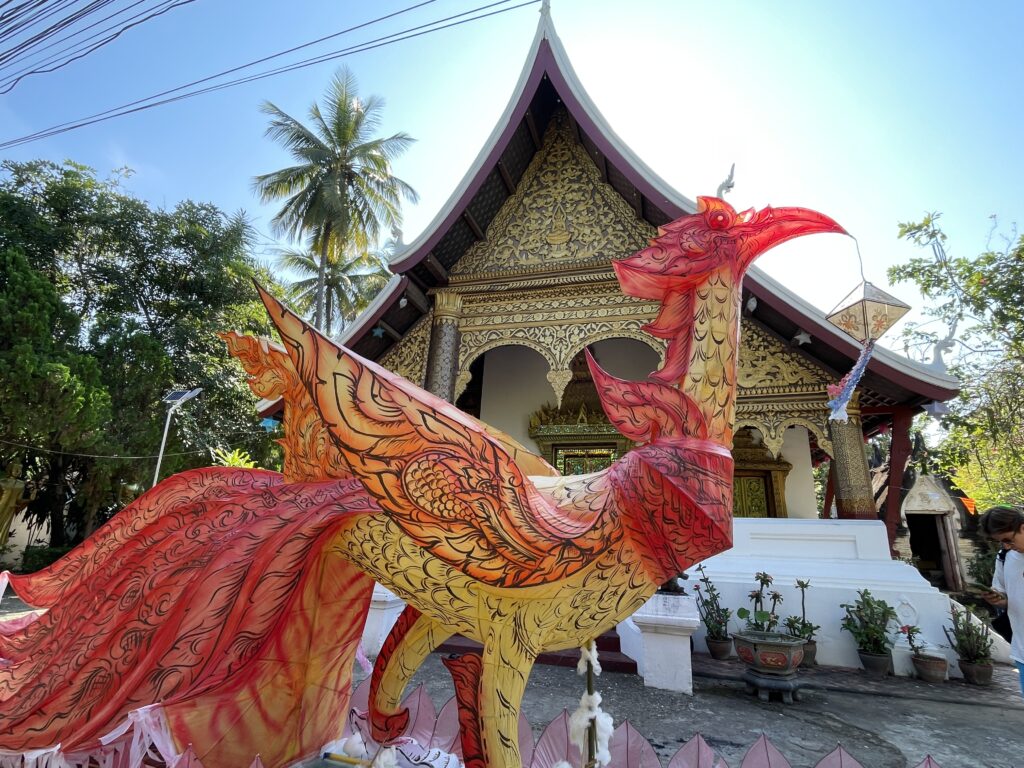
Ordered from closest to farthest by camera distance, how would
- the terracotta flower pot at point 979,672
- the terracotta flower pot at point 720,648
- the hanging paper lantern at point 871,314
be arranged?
the hanging paper lantern at point 871,314, the terracotta flower pot at point 979,672, the terracotta flower pot at point 720,648

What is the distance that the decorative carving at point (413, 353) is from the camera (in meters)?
6.21

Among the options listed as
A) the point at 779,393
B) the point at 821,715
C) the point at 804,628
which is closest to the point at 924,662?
the point at 804,628

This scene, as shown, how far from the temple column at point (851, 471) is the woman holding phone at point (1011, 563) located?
2812mm

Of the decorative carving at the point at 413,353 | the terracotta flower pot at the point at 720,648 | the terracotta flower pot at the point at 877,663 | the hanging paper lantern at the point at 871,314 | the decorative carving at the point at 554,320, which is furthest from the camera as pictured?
the decorative carving at the point at 413,353

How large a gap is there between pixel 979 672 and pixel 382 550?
5.24 meters

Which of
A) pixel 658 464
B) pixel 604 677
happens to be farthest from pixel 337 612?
pixel 604 677

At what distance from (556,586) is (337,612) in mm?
824

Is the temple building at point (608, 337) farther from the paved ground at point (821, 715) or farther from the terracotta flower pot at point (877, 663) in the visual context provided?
the paved ground at point (821, 715)

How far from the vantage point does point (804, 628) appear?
439 centimetres

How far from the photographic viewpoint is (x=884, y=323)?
11.4ft

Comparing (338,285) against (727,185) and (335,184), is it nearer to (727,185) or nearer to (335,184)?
(335,184)

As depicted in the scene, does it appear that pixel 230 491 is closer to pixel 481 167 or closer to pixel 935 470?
pixel 481 167

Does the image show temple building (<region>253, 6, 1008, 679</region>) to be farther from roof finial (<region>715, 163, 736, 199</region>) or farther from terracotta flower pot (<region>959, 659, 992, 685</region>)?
roof finial (<region>715, 163, 736, 199</region>)

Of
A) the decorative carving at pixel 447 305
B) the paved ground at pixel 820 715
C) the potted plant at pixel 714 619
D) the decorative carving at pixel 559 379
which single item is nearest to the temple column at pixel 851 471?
the paved ground at pixel 820 715
